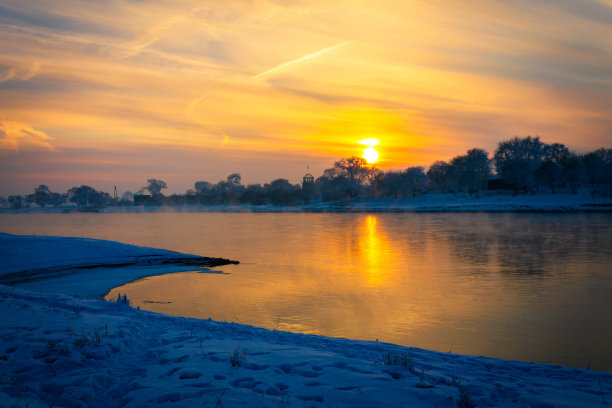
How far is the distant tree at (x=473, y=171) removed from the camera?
127600 mm

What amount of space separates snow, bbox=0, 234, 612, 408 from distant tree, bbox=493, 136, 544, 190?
116769mm

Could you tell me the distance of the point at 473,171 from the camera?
420ft

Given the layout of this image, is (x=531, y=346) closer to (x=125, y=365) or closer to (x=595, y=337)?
(x=595, y=337)

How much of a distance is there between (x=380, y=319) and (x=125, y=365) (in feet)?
25.0

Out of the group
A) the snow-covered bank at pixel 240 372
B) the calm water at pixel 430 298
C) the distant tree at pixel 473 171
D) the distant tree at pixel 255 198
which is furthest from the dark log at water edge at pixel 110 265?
the distant tree at pixel 255 198

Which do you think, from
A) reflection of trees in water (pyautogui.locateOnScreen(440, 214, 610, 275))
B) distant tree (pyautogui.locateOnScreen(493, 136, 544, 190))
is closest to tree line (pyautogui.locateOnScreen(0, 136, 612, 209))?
distant tree (pyautogui.locateOnScreen(493, 136, 544, 190))

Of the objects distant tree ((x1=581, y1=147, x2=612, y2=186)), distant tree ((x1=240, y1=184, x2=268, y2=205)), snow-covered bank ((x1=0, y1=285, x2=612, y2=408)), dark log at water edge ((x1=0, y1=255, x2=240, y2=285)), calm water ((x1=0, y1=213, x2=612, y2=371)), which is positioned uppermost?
distant tree ((x1=581, y1=147, x2=612, y2=186))

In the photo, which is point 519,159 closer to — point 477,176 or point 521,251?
point 477,176

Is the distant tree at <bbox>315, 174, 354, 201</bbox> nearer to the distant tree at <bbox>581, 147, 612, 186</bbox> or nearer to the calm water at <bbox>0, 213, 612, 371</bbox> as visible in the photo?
the distant tree at <bbox>581, 147, 612, 186</bbox>

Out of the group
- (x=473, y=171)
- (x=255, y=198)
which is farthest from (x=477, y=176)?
(x=255, y=198)

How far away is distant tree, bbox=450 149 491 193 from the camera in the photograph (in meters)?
128

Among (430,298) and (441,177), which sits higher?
(441,177)

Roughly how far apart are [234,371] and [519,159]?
424 ft

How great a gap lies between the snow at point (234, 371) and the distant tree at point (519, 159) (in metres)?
117
